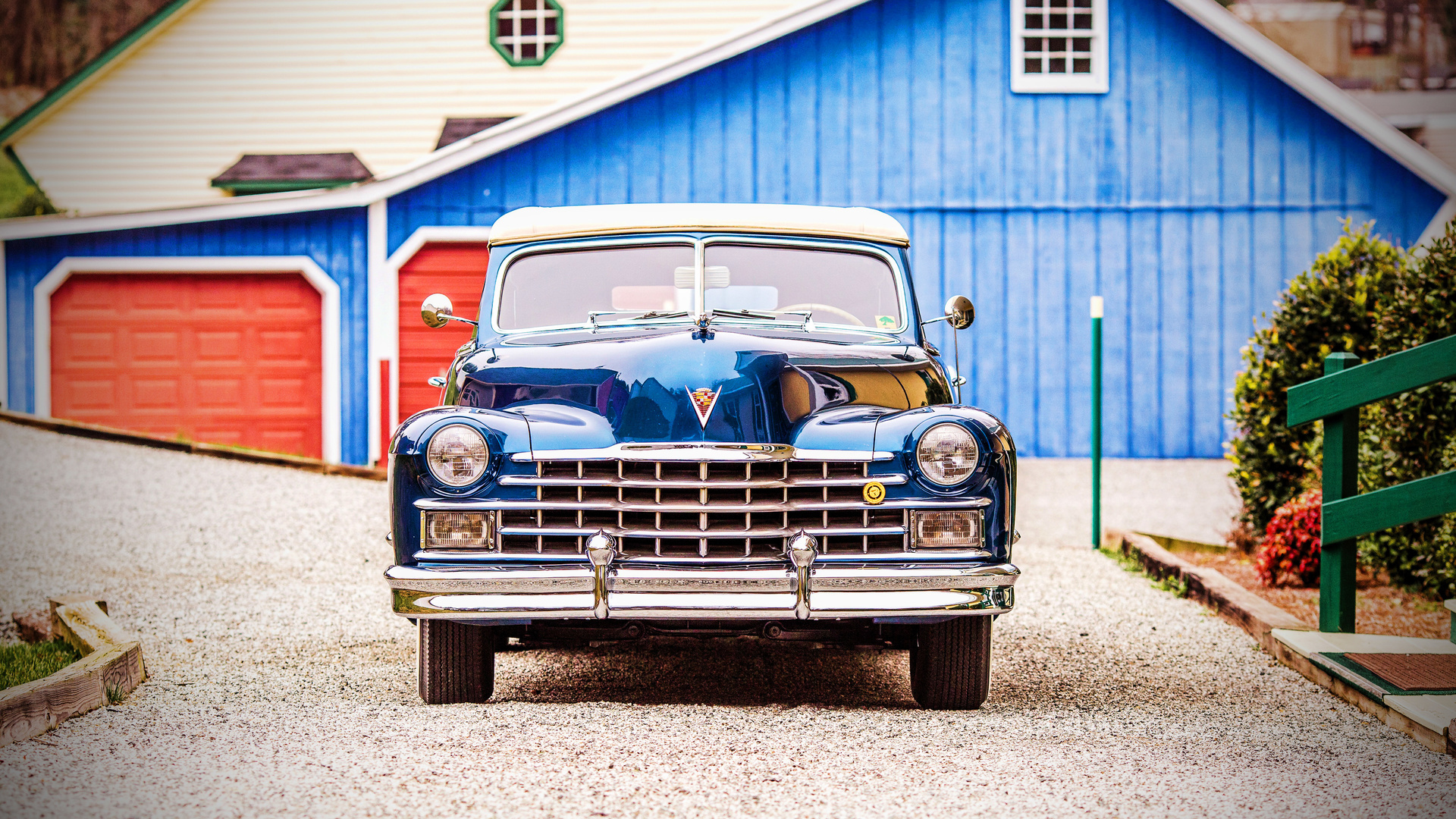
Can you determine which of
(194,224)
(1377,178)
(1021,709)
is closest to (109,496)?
(194,224)

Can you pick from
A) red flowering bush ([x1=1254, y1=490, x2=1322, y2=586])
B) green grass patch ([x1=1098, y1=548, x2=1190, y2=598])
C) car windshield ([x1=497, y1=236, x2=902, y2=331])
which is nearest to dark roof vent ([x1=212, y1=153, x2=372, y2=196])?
green grass patch ([x1=1098, y1=548, x2=1190, y2=598])

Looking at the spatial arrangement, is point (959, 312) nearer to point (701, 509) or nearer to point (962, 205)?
point (701, 509)

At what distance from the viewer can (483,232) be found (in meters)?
12.7

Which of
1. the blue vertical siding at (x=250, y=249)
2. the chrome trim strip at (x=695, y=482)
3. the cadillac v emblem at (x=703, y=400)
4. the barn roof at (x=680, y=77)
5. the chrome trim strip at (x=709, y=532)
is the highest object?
the barn roof at (x=680, y=77)

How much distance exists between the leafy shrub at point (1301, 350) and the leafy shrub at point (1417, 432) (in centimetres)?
59

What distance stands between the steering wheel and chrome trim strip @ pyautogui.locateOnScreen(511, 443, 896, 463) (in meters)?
1.22

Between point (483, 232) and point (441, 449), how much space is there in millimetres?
9046

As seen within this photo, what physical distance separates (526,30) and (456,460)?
47.3ft

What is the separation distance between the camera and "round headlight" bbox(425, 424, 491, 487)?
4.05m

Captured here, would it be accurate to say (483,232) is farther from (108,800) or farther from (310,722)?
(108,800)

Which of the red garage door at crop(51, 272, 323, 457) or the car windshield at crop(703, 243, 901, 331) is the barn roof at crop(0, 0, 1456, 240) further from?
the car windshield at crop(703, 243, 901, 331)

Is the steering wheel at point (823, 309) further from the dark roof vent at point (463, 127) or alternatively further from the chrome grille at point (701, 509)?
the dark roof vent at point (463, 127)

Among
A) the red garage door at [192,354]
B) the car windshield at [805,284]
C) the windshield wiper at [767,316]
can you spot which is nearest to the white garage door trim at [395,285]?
the red garage door at [192,354]

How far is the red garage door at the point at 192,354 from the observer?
42.8 ft
